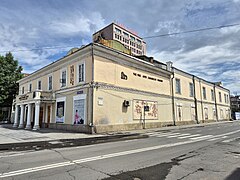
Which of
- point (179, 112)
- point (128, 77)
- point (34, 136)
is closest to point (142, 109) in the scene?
point (128, 77)

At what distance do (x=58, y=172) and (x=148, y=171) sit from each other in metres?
2.48

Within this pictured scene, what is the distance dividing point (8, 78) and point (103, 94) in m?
25.2

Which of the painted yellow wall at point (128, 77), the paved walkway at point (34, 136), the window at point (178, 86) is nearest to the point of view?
the paved walkway at point (34, 136)

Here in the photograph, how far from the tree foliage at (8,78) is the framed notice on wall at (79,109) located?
870 inches

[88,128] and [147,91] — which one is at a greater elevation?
[147,91]

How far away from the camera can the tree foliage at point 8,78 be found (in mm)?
33281

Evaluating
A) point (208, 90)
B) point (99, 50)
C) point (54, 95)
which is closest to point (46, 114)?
point (54, 95)

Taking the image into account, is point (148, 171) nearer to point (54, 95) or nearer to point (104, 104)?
point (104, 104)

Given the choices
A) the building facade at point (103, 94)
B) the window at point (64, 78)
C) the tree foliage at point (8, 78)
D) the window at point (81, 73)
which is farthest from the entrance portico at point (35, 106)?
the tree foliage at point (8, 78)

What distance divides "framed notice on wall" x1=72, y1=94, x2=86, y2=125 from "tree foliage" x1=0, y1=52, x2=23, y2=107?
2210 centimetres

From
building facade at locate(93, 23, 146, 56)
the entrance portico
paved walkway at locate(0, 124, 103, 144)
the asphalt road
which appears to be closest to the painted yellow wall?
paved walkway at locate(0, 124, 103, 144)

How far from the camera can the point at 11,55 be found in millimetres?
36250

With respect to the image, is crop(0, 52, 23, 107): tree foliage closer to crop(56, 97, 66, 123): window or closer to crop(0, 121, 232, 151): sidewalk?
crop(56, 97, 66, 123): window

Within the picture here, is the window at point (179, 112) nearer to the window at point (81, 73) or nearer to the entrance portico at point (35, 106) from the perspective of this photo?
the window at point (81, 73)
